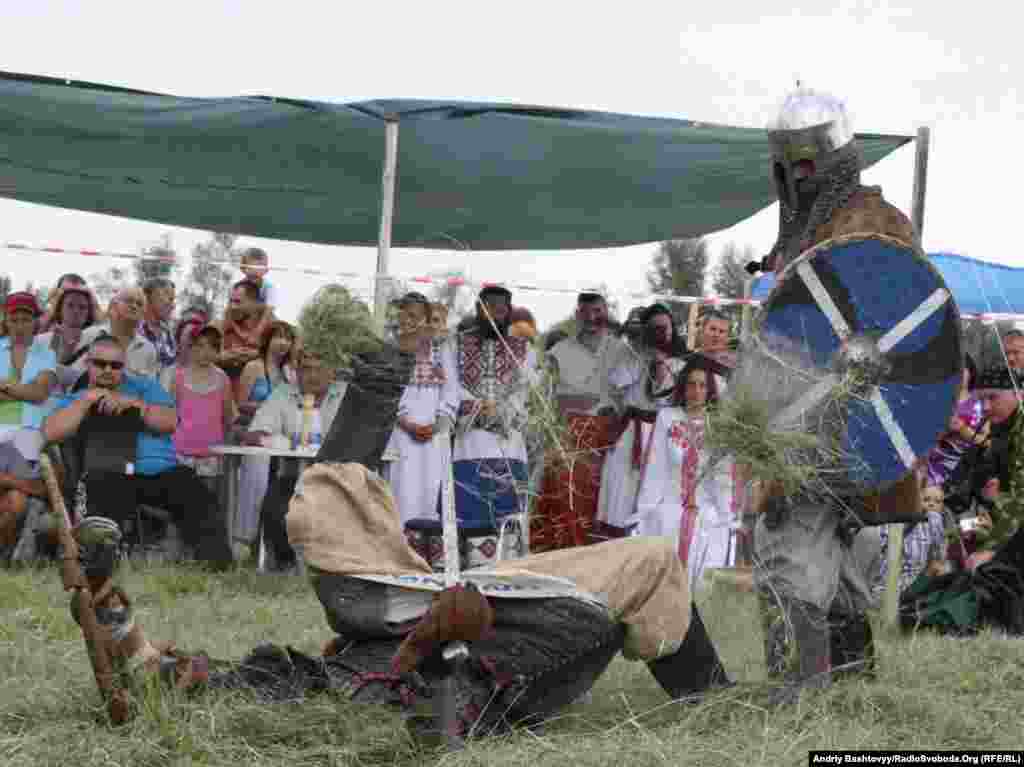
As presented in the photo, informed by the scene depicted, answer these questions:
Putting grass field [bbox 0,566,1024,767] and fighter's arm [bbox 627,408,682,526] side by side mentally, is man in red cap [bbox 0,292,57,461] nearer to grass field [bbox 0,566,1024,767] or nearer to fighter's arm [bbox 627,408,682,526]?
grass field [bbox 0,566,1024,767]

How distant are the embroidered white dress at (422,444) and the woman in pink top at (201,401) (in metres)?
0.86

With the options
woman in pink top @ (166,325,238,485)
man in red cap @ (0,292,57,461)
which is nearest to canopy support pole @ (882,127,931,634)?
woman in pink top @ (166,325,238,485)

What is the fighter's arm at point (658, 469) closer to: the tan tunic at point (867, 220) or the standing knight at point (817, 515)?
the standing knight at point (817, 515)

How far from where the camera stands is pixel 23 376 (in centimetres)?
800

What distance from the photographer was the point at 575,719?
13.7 feet

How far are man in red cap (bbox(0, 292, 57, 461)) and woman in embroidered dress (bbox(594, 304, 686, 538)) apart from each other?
2.82 meters

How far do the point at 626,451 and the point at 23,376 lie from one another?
303 cm

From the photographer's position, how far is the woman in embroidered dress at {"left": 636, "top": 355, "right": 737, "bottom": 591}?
773 cm

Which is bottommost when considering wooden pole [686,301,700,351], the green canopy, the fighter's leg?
the fighter's leg

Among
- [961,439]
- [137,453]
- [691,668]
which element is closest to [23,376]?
[137,453]

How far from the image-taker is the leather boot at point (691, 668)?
13.7ft

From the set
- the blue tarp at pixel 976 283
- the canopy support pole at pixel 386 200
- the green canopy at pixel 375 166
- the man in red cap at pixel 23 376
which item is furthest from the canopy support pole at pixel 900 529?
the blue tarp at pixel 976 283

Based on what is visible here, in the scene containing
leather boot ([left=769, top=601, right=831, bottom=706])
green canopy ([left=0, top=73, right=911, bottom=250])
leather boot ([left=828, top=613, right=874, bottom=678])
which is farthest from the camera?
green canopy ([left=0, top=73, right=911, bottom=250])

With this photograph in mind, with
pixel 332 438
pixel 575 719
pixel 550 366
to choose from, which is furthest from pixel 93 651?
pixel 550 366
